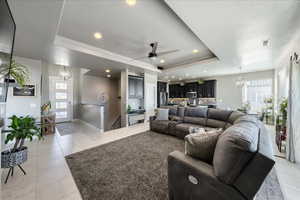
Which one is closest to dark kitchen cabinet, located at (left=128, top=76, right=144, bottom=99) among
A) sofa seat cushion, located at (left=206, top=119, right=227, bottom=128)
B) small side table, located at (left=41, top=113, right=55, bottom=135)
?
small side table, located at (left=41, top=113, right=55, bottom=135)

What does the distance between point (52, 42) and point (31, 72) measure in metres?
1.94

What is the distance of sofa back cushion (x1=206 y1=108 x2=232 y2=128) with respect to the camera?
368 centimetres

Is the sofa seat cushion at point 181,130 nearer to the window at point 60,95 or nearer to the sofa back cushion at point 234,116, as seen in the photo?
the sofa back cushion at point 234,116

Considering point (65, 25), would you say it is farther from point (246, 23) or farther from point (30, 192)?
point (246, 23)

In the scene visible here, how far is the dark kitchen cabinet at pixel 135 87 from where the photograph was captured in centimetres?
593

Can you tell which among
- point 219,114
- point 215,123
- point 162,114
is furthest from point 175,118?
point 219,114

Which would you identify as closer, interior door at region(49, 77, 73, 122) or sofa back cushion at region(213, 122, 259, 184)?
sofa back cushion at region(213, 122, 259, 184)

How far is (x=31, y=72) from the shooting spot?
398 centimetres

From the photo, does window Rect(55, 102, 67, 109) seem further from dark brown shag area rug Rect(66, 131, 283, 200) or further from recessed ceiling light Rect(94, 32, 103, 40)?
recessed ceiling light Rect(94, 32, 103, 40)

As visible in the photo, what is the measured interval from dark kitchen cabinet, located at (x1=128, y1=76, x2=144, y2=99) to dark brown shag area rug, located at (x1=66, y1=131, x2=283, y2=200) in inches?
123

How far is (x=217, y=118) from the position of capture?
3887 millimetres

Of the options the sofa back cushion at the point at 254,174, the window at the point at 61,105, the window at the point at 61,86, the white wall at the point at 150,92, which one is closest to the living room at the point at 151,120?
the sofa back cushion at the point at 254,174

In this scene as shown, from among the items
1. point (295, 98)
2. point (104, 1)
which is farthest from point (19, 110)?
point (295, 98)

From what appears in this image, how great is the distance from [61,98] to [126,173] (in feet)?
23.1
